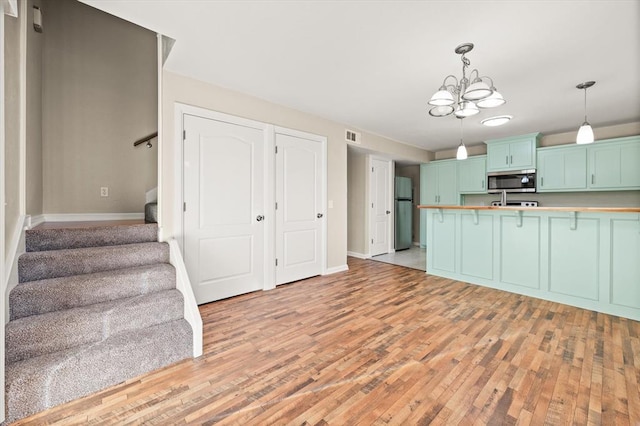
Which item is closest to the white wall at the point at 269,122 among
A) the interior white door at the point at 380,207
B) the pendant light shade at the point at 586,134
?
the interior white door at the point at 380,207

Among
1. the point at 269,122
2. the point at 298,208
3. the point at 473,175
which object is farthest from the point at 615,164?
the point at 269,122

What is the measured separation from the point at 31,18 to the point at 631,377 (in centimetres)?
559

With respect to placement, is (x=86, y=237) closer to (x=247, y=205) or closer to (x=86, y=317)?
(x=86, y=317)

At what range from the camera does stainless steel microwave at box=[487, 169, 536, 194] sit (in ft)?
17.3

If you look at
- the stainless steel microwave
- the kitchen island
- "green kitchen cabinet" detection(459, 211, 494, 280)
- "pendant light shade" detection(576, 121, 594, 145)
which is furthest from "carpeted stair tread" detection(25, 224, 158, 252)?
the stainless steel microwave

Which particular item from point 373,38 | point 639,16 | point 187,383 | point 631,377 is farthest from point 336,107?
point 631,377

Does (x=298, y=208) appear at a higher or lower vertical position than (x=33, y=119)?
lower

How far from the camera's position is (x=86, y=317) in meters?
1.84

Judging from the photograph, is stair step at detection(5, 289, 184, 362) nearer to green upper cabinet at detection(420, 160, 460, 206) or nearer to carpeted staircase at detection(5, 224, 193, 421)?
carpeted staircase at detection(5, 224, 193, 421)

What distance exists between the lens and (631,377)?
1.81 m

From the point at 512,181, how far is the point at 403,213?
2326mm

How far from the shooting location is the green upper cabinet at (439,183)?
643 cm

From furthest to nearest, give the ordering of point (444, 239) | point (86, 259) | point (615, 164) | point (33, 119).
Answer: point (615, 164), point (444, 239), point (33, 119), point (86, 259)

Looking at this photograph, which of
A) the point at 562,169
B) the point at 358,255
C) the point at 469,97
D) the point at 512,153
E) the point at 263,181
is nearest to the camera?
the point at 469,97
